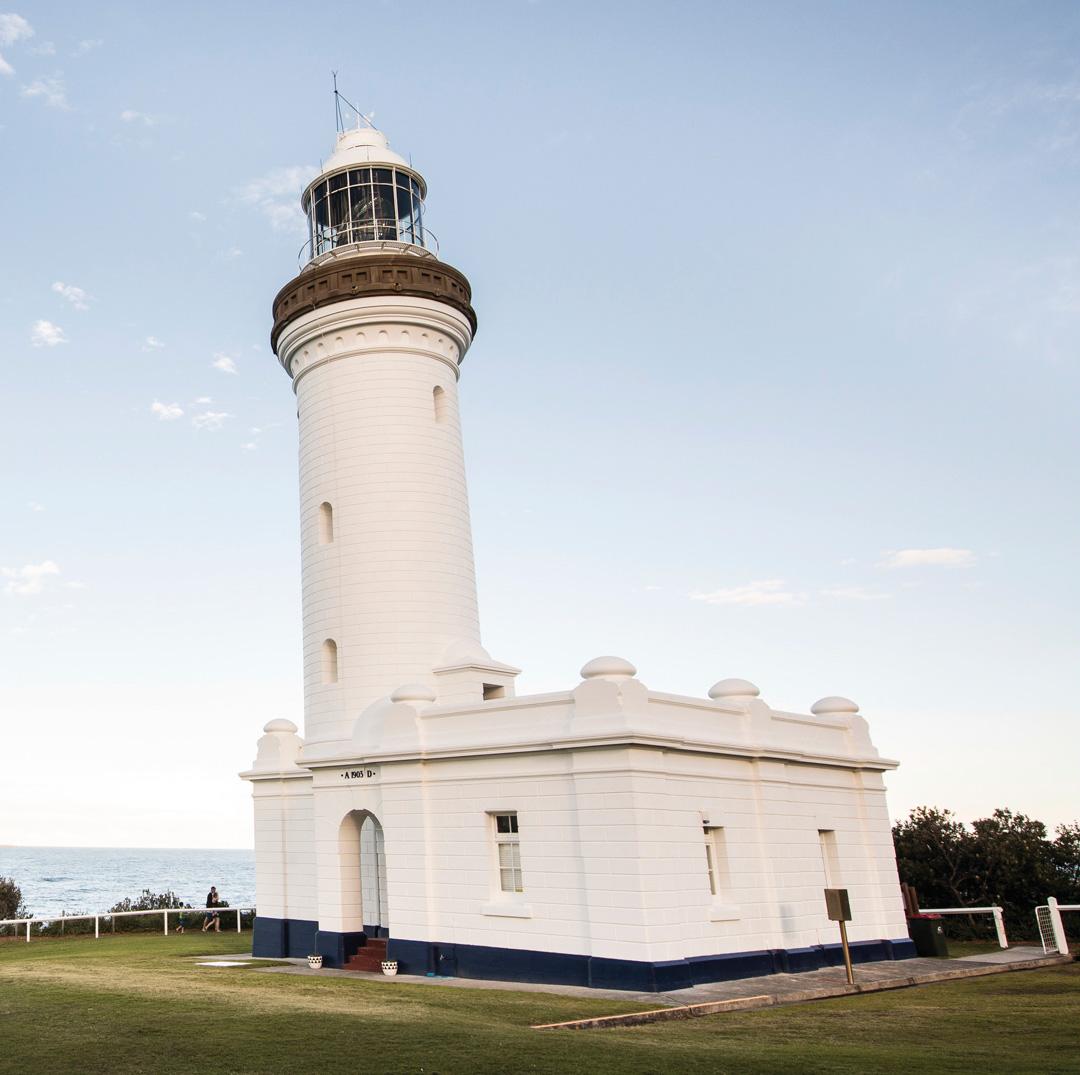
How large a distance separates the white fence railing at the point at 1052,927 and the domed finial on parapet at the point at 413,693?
11674 millimetres

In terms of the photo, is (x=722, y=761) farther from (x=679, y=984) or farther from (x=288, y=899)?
(x=288, y=899)

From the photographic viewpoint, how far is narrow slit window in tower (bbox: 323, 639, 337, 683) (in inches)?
790

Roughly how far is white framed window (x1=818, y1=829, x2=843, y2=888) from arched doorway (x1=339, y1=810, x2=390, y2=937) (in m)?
7.70

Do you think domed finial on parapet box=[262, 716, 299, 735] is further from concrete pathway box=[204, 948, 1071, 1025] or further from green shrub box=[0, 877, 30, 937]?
green shrub box=[0, 877, 30, 937]

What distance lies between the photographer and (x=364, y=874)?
734 inches

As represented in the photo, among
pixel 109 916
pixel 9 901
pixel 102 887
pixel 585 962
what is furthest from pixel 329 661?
pixel 102 887

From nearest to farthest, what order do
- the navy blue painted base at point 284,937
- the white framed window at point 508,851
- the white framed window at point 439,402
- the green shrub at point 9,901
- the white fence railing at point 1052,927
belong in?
the white framed window at point 508,851 < the white fence railing at point 1052,927 < the navy blue painted base at point 284,937 < the white framed window at point 439,402 < the green shrub at point 9,901

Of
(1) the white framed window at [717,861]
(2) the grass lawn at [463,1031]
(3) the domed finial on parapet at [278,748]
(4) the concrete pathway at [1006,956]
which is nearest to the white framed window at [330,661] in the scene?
(3) the domed finial on parapet at [278,748]

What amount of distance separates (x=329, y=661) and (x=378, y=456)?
160 inches

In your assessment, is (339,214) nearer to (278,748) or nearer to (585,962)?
(278,748)

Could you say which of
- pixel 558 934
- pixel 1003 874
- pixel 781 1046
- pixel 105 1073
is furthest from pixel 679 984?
pixel 1003 874

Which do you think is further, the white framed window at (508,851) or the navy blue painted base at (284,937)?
the navy blue painted base at (284,937)

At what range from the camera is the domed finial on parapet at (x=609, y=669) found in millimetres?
15297

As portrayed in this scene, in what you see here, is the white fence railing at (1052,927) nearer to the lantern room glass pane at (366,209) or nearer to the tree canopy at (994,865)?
the tree canopy at (994,865)
